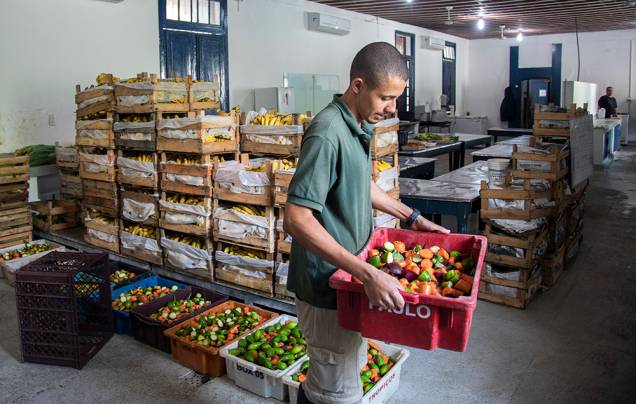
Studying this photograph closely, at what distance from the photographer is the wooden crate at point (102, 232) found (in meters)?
5.43

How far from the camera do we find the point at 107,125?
211 inches

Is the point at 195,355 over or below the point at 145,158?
below

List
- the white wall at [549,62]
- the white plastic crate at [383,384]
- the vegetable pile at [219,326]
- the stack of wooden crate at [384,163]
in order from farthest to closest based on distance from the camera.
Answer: the white wall at [549,62]
the stack of wooden crate at [384,163]
the vegetable pile at [219,326]
the white plastic crate at [383,384]

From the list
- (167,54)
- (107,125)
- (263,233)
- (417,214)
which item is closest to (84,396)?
(263,233)

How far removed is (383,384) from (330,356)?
44.7 inches

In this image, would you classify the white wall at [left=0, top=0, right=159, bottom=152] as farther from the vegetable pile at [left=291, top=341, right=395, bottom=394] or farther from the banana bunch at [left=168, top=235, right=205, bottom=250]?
the vegetable pile at [left=291, top=341, right=395, bottom=394]

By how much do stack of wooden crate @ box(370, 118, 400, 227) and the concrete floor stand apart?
101 cm

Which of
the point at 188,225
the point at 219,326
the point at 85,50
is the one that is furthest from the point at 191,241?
the point at 85,50

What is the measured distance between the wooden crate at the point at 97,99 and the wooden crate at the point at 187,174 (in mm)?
912

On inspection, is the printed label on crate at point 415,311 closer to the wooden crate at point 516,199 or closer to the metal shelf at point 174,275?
the metal shelf at point 174,275

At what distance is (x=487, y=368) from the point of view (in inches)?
141

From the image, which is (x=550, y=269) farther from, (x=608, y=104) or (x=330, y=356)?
(x=608, y=104)

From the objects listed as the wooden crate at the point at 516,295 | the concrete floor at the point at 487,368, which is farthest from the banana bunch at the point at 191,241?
the wooden crate at the point at 516,295

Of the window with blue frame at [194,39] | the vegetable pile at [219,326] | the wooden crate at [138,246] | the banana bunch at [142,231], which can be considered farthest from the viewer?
the window with blue frame at [194,39]
